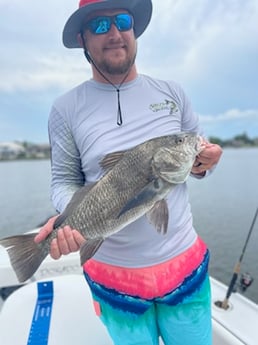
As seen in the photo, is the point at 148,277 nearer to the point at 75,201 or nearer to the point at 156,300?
the point at 156,300

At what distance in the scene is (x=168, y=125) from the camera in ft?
6.09

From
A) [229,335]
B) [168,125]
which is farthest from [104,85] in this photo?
[229,335]

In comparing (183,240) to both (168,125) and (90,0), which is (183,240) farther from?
(90,0)

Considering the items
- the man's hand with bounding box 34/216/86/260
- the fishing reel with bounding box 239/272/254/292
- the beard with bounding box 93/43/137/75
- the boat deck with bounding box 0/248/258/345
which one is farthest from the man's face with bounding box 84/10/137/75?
the fishing reel with bounding box 239/272/254/292

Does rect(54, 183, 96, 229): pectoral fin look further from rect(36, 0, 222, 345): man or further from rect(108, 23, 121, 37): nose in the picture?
rect(108, 23, 121, 37): nose

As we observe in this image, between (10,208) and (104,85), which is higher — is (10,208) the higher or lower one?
the lower one

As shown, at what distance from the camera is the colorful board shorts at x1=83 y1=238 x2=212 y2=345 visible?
1735mm

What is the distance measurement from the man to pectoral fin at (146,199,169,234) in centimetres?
10

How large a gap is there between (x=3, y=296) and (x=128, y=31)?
3.57 meters

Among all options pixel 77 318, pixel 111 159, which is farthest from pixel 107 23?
pixel 77 318

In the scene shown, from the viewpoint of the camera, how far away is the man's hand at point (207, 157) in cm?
170

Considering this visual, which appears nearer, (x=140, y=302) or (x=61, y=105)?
(x=140, y=302)

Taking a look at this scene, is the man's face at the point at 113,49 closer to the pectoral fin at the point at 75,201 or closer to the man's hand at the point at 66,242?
the pectoral fin at the point at 75,201

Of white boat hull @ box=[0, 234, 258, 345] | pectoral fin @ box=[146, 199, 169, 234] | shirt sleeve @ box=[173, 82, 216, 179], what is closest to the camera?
pectoral fin @ box=[146, 199, 169, 234]
